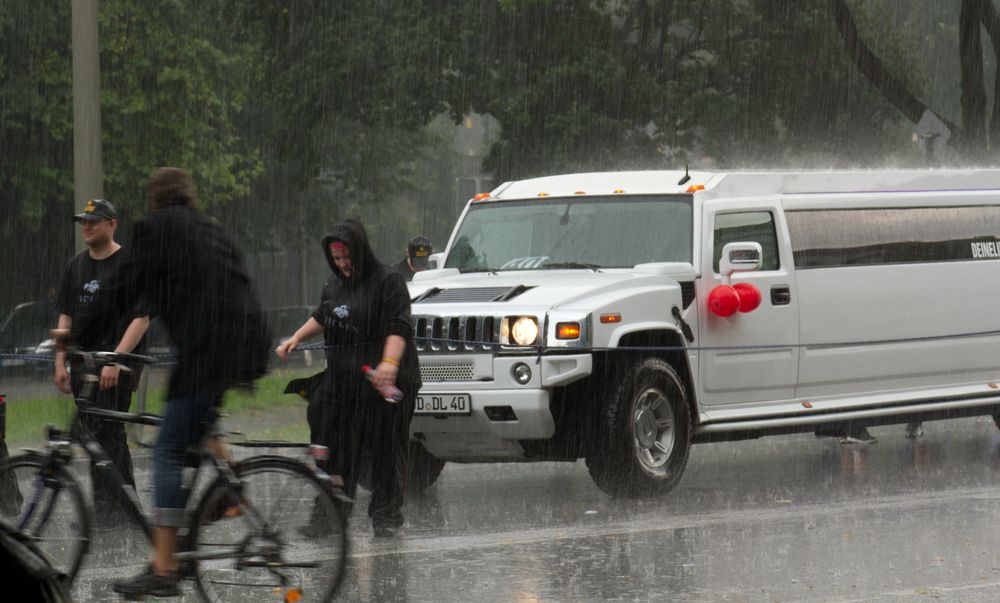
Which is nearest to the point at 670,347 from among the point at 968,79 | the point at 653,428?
the point at 653,428

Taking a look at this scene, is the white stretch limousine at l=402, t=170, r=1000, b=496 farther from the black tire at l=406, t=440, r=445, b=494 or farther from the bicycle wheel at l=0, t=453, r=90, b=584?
the bicycle wheel at l=0, t=453, r=90, b=584

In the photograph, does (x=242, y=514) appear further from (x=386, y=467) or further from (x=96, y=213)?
(x=96, y=213)

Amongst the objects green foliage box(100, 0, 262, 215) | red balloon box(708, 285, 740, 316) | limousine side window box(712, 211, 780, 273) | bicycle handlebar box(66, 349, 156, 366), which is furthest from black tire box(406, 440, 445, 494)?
green foliage box(100, 0, 262, 215)

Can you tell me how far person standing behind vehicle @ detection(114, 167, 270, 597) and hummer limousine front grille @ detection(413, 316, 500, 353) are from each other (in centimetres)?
358

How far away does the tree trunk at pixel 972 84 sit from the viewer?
24953mm

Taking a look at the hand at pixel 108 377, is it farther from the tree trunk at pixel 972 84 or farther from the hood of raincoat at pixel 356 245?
the tree trunk at pixel 972 84

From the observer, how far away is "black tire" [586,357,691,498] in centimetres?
1015

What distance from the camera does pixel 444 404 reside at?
10.1 meters

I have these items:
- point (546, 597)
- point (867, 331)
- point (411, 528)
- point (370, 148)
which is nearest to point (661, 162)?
point (370, 148)

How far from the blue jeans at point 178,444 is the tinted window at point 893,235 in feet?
20.1

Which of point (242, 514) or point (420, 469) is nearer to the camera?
point (242, 514)

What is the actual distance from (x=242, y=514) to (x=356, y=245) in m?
2.67

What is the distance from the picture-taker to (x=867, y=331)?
1188 centimetres

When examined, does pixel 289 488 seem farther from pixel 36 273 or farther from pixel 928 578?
pixel 36 273
